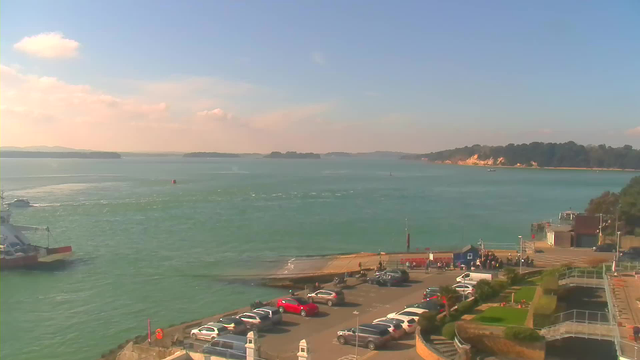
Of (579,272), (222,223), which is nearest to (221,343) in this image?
(579,272)

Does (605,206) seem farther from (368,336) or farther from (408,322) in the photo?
(368,336)

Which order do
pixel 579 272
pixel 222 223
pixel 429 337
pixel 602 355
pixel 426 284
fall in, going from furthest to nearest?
pixel 222 223 → pixel 426 284 → pixel 579 272 → pixel 429 337 → pixel 602 355

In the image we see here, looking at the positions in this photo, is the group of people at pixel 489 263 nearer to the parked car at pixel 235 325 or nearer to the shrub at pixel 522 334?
the shrub at pixel 522 334

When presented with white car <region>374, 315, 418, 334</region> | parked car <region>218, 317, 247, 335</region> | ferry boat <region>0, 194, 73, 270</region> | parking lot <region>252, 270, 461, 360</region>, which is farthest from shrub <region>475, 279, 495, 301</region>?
ferry boat <region>0, 194, 73, 270</region>

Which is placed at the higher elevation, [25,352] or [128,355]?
[128,355]

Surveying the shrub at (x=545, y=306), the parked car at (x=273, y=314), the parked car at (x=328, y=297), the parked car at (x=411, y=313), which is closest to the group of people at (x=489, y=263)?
the parked car at (x=328, y=297)

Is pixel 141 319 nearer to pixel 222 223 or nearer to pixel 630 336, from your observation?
pixel 630 336

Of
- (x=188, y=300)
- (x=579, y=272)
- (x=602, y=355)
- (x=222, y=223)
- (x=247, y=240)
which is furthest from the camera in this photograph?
(x=222, y=223)
